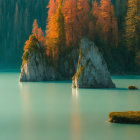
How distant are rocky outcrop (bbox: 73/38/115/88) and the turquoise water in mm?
2166

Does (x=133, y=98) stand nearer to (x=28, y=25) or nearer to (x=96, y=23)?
(x=96, y=23)

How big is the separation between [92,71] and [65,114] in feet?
50.3

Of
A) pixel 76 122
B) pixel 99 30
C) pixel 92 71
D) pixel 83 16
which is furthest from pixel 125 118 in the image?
pixel 99 30

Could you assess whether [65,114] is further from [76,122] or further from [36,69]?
[36,69]

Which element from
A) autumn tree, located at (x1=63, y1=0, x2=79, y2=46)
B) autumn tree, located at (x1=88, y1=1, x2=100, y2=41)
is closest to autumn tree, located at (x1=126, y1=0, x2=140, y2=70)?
autumn tree, located at (x1=88, y1=1, x2=100, y2=41)

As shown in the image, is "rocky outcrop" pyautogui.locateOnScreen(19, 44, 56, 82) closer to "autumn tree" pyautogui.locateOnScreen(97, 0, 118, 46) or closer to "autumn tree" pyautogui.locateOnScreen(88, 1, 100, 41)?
"autumn tree" pyautogui.locateOnScreen(88, 1, 100, 41)

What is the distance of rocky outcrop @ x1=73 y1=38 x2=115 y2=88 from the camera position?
125ft

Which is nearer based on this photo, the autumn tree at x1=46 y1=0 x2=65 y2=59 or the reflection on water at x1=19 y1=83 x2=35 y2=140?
the reflection on water at x1=19 y1=83 x2=35 y2=140

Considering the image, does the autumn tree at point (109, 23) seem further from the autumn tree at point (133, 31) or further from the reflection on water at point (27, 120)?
the reflection on water at point (27, 120)

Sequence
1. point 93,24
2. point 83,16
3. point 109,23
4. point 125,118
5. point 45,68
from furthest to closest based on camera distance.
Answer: point 109,23, point 93,24, point 83,16, point 45,68, point 125,118

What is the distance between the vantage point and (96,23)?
2416 inches

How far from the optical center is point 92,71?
3822 centimetres

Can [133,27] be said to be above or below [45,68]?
above

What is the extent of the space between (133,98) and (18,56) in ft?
249
